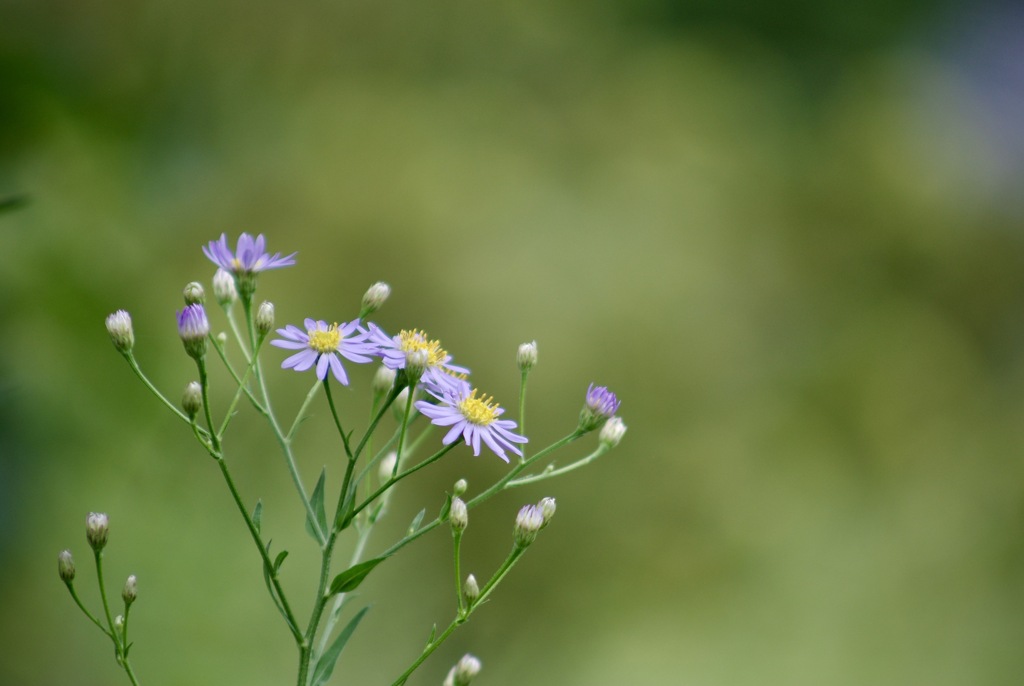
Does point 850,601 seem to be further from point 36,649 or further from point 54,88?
point 54,88

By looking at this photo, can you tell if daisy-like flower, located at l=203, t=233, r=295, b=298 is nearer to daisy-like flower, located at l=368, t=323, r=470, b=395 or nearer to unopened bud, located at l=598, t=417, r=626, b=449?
daisy-like flower, located at l=368, t=323, r=470, b=395

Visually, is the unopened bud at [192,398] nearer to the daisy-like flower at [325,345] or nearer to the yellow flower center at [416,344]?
the daisy-like flower at [325,345]

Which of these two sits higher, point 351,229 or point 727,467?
point 351,229

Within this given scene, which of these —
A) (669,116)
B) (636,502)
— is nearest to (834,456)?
(636,502)

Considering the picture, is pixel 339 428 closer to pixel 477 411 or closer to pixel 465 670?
pixel 477 411

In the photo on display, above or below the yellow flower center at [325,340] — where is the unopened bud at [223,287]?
above

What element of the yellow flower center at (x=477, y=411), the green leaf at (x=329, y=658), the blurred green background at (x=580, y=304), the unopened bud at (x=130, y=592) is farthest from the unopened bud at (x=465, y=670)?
the blurred green background at (x=580, y=304)

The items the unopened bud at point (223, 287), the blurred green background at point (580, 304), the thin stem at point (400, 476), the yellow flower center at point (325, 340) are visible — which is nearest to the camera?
the thin stem at point (400, 476)
